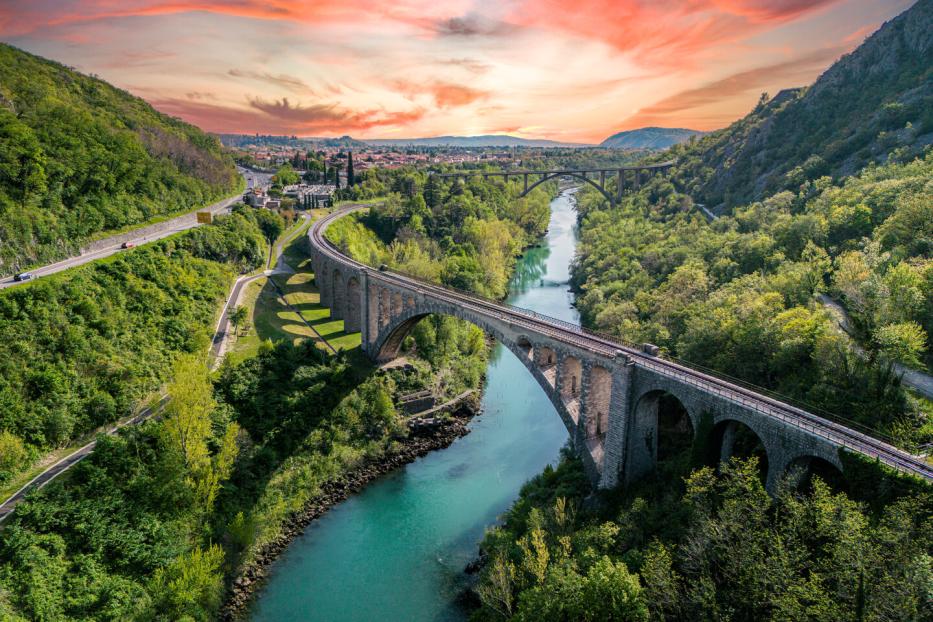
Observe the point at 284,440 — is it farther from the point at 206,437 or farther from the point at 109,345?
the point at 109,345

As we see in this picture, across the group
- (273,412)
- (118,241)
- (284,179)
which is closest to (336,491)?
(273,412)

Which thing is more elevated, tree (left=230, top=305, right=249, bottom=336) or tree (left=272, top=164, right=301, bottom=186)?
tree (left=272, top=164, right=301, bottom=186)

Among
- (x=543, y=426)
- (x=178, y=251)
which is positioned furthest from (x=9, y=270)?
(x=543, y=426)

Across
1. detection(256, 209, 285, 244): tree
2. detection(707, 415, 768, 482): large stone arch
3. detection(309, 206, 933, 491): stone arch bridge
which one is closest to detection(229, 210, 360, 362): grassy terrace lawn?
detection(256, 209, 285, 244): tree

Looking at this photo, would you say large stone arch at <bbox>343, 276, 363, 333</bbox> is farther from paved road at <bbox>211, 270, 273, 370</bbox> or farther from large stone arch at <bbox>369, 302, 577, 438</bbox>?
paved road at <bbox>211, 270, 273, 370</bbox>

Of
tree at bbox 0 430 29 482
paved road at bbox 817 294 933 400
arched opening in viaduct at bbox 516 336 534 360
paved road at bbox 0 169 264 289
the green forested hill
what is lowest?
tree at bbox 0 430 29 482

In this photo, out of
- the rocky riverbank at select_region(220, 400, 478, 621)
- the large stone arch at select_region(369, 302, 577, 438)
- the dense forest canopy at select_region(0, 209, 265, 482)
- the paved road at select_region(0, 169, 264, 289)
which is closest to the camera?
the rocky riverbank at select_region(220, 400, 478, 621)

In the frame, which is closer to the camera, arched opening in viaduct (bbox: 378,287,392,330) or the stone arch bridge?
the stone arch bridge
